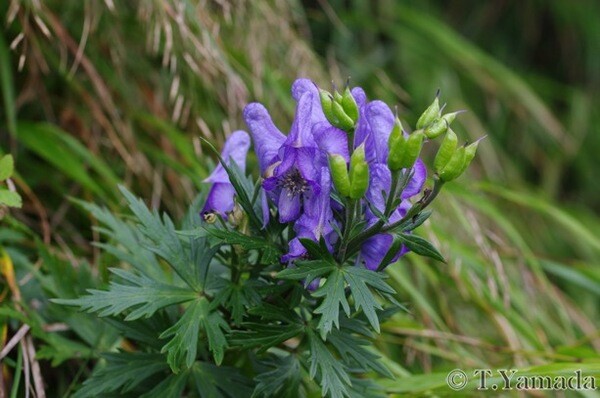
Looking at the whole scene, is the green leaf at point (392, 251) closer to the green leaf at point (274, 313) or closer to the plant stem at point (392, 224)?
the plant stem at point (392, 224)

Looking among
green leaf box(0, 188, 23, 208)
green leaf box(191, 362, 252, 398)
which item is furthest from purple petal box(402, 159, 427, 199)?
green leaf box(0, 188, 23, 208)

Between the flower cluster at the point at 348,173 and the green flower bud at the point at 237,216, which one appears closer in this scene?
the flower cluster at the point at 348,173

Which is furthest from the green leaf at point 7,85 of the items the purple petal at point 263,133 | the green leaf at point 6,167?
the purple petal at point 263,133

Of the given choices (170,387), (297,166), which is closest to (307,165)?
(297,166)

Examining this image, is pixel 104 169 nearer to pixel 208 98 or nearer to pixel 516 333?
pixel 208 98

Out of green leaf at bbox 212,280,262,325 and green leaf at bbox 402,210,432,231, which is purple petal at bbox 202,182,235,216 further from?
green leaf at bbox 402,210,432,231
